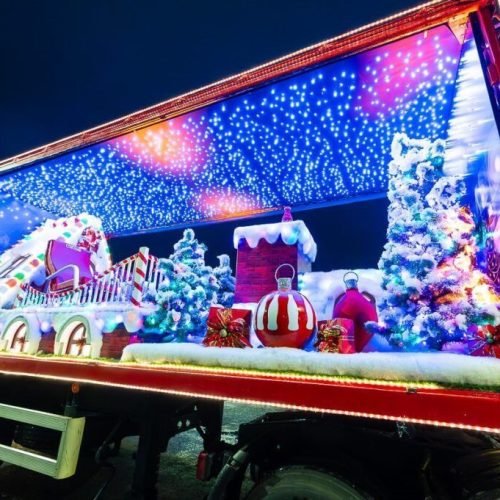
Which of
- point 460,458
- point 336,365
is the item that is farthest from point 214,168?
point 460,458

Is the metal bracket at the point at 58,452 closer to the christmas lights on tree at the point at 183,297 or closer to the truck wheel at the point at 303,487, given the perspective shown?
the truck wheel at the point at 303,487

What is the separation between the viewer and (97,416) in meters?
3.07

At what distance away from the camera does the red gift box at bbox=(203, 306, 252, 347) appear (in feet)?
9.91

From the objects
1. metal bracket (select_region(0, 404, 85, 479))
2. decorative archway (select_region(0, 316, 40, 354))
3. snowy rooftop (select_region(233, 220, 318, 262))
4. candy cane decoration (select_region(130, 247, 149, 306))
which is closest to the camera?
metal bracket (select_region(0, 404, 85, 479))

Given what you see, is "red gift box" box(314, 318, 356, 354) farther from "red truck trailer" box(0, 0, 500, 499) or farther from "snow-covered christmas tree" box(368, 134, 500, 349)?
"snow-covered christmas tree" box(368, 134, 500, 349)

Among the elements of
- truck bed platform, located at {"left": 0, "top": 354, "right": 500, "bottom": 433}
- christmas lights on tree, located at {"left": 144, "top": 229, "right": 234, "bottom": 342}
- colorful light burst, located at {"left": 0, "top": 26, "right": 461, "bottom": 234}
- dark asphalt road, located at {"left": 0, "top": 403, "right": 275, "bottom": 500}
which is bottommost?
dark asphalt road, located at {"left": 0, "top": 403, "right": 275, "bottom": 500}

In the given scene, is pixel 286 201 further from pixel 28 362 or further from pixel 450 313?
pixel 28 362

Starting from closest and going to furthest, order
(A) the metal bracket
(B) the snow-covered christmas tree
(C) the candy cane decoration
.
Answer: (A) the metal bracket < (B) the snow-covered christmas tree < (C) the candy cane decoration

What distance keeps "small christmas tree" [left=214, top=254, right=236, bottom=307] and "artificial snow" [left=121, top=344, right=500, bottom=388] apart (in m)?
4.56

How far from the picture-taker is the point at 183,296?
17.2ft

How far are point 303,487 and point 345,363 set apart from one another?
875 millimetres

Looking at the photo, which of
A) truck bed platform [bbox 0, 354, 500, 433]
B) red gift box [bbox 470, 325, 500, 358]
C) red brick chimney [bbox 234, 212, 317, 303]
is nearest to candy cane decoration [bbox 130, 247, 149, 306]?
truck bed platform [bbox 0, 354, 500, 433]

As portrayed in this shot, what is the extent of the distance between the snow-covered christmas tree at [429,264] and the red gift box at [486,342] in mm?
73

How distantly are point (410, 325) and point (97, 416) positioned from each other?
3522 millimetres
